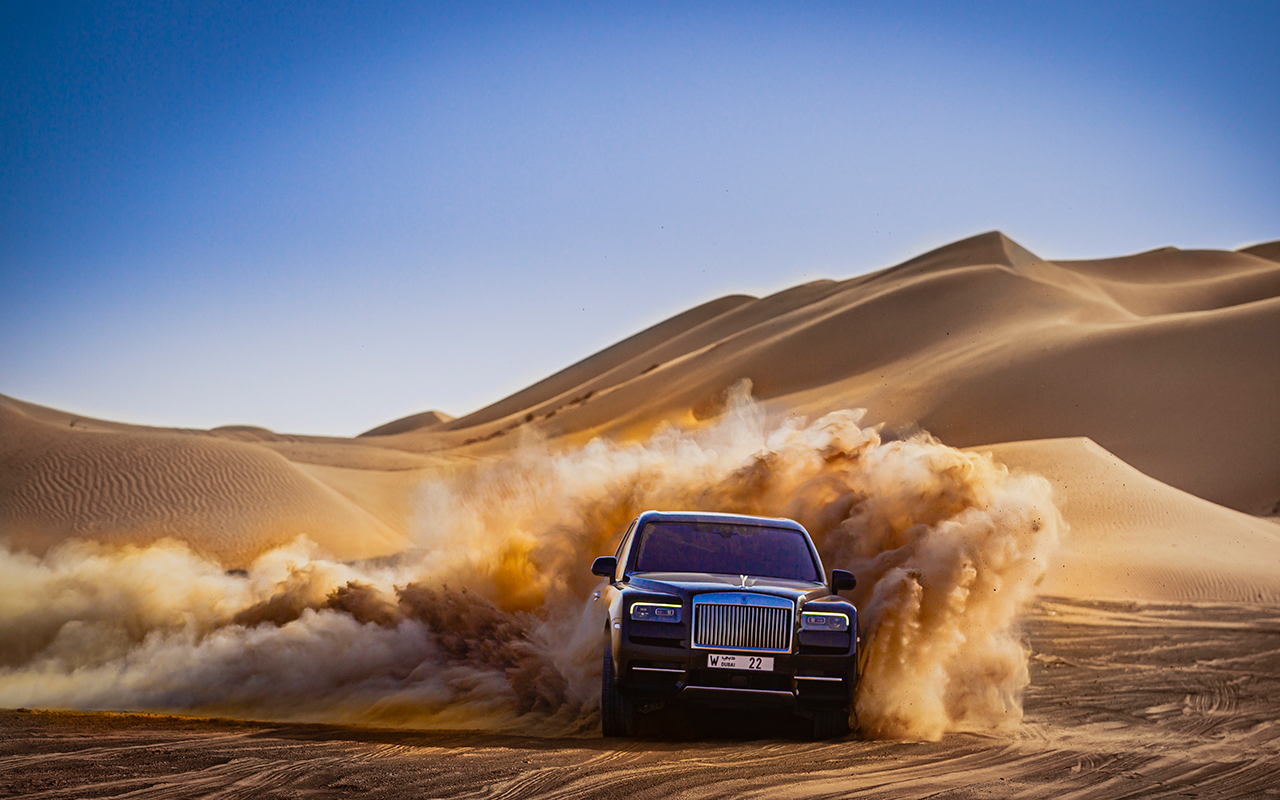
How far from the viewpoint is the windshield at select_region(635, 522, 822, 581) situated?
10422mm

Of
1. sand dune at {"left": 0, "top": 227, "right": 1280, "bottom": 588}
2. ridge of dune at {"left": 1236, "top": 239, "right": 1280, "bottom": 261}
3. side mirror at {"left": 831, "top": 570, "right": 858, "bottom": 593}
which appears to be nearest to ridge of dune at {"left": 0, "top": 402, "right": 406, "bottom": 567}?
sand dune at {"left": 0, "top": 227, "right": 1280, "bottom": 588}

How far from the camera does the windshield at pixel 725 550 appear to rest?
10422 mm

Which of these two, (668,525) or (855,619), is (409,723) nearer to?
(668,525)

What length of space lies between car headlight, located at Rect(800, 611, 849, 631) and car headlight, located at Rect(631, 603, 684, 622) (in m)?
0.99

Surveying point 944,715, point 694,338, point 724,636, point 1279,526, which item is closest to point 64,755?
point 724,636

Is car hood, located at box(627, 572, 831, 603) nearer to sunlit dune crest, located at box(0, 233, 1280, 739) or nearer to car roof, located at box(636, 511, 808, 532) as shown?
car roof, located at box(636, 511, 808, 532)

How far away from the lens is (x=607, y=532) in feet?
52.9

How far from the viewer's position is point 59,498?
44625 millimetres

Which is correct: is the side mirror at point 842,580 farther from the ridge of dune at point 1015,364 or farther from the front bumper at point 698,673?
the ridge of dune at point 1015,364

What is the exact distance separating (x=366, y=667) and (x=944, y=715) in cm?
674

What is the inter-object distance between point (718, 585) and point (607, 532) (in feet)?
21.2

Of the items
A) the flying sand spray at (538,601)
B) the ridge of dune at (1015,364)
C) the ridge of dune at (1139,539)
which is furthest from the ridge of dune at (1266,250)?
the flying sand spray at (538,601)

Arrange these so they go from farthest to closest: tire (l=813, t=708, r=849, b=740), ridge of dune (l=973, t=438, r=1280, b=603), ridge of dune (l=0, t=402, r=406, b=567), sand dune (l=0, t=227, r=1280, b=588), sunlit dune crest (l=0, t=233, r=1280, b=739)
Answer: ridge of dune (l=0, t=402, r=406, b=567)
sand dune (l=0, t=227, r=1280, b=588)
ridge of dune (l=973, t=438, r=1280, b=603)
sunlit dune crest (l=0, t=233, r=1280, b=739)
tire (l=813, t=708, r=849, b=740)

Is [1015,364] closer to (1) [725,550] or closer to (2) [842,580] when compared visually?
(1) [725,550]
